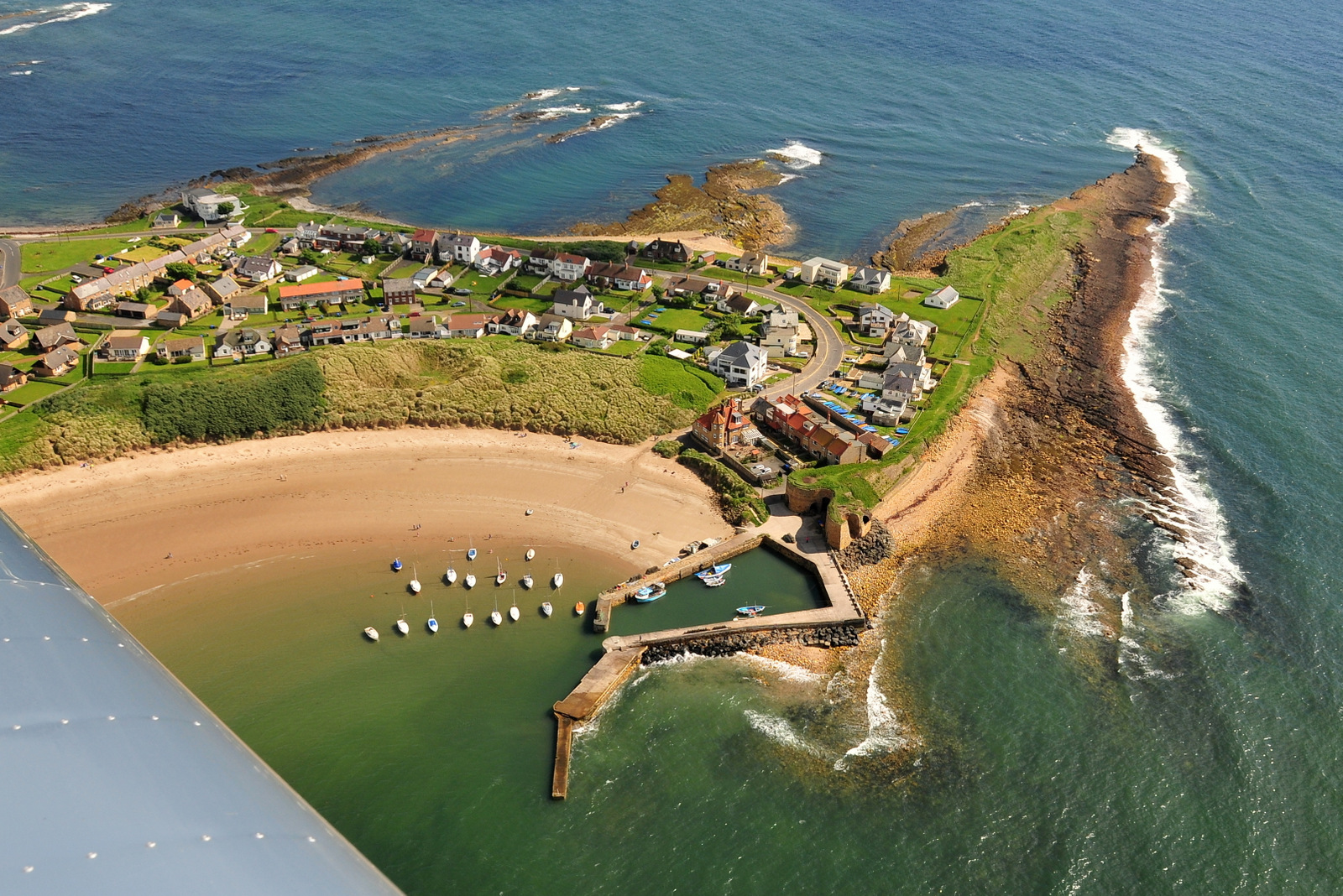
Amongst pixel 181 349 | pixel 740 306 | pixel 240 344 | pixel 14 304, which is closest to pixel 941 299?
pixel 740 306

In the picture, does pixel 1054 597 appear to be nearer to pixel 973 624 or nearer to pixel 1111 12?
pixel 973 624

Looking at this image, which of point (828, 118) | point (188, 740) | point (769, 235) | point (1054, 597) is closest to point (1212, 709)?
point (1054, 597)

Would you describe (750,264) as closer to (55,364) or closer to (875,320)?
(875,320)

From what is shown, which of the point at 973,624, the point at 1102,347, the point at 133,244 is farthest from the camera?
the point at 133,244

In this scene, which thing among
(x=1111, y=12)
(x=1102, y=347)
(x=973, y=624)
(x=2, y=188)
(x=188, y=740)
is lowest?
(x=2, y=188)

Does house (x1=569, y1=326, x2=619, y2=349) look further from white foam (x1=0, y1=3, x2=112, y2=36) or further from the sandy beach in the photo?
white foam (x1=0, y1=3, x2=112, y2=36)

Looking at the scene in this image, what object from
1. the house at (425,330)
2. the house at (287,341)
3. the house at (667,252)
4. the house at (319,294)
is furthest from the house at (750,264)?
the house at (287,341)

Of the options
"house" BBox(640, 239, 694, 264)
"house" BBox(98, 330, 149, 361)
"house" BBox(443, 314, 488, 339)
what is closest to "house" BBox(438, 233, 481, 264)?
"house" BBox(443, 314, 488, 339)
